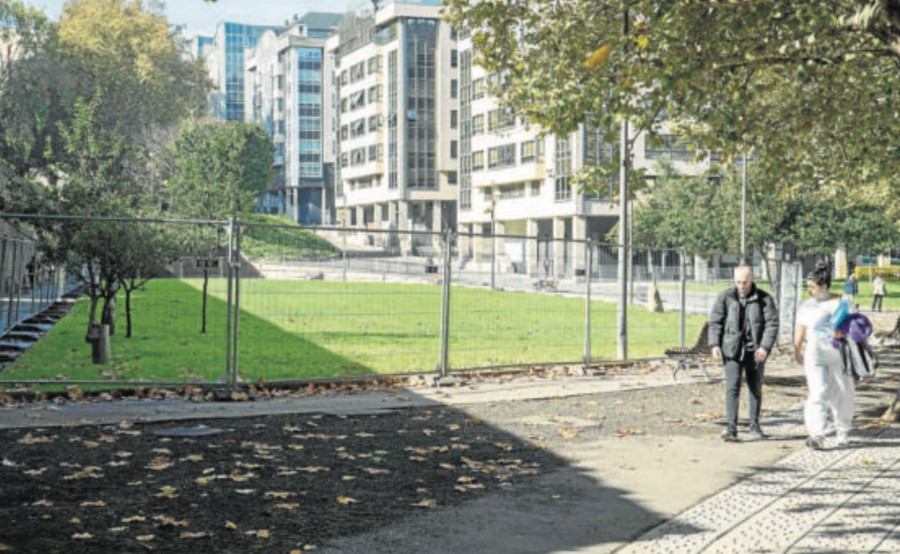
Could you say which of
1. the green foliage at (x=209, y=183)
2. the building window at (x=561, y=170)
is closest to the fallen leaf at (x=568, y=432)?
the green foliage at (x=209, y=183)

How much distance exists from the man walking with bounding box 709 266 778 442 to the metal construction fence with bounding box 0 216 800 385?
4.26 m

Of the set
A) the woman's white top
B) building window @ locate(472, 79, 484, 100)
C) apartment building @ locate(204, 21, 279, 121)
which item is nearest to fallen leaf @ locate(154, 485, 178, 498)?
the woman's white top

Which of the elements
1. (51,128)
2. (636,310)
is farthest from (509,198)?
(636,310)

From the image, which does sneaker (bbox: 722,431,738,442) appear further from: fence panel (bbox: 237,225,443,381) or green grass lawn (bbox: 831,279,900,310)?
green grass lawn (bbox: 831,279,900,310)

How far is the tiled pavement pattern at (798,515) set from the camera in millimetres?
6570

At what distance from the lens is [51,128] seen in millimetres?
68188

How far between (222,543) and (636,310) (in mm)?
23429

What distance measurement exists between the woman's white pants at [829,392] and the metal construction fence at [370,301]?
5.28 meters

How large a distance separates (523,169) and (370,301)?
68.0 metres

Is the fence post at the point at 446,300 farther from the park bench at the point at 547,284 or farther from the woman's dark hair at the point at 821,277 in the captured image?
the woman's dark hair at the point at 821,277

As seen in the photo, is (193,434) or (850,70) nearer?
(193,434)

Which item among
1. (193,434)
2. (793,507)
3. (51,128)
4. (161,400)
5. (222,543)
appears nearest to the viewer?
(222,543)

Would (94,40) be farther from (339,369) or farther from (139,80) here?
(339,369)

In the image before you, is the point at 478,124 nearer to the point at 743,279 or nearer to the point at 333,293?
the point at 333,293
